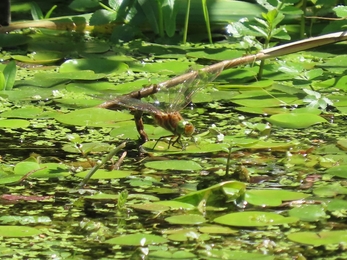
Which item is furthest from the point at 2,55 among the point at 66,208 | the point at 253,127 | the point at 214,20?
the point at 66,208

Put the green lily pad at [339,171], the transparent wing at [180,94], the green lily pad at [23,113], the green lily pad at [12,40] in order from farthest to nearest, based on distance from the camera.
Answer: the green lily pad at [12,40]
the green lily pad at [23,113]
the transparent wing at [180,94]
the green lily pad at [339,171]

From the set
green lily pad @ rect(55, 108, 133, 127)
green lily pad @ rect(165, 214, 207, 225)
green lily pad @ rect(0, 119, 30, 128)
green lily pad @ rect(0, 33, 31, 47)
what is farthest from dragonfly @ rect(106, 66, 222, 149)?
green lily pad @ rect(0, 33, 31, 47)

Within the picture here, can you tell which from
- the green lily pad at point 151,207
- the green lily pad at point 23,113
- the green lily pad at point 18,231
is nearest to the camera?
the green lily pad at point 18,231

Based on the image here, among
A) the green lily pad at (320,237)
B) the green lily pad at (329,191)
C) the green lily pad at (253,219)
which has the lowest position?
the green lily pad at (329,191)

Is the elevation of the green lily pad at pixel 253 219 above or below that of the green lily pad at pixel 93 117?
above

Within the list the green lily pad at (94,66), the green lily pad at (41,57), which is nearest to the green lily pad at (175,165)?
the green lily pad at (94,66)

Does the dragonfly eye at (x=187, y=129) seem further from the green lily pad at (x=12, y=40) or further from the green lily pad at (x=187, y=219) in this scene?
the green lily pad at (x=12, y=40)
